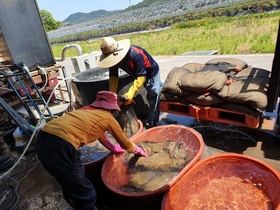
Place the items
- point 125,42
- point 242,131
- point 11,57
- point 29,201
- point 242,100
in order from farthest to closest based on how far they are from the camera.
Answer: point 11,57
point 242,131
point 125,42
point 29,201
point 242,100

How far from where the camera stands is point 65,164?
1.77 metres

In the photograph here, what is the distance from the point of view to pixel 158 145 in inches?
102

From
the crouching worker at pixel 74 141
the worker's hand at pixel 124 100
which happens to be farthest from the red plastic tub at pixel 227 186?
the worker's hand at pixel 124 100

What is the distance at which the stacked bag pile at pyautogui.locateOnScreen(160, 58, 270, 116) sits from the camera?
95.1 inches

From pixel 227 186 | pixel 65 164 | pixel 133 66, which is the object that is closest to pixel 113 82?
pixel 133 66

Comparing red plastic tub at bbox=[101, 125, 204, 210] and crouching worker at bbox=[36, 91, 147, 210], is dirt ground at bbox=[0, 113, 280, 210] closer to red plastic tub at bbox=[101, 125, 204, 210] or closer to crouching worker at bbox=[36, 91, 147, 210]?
red plastic tub at bbox=[101, 125, 204, 210]

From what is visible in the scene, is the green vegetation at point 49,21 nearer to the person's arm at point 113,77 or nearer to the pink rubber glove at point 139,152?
the person's arm at point 113,77

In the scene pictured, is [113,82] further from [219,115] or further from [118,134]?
[219,115]

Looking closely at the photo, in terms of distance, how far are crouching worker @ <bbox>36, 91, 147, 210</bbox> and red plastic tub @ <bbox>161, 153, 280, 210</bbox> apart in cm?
67

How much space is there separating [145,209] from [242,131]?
1946 millimetres

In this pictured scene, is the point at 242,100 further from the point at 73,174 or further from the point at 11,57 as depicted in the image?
the point at 11,57

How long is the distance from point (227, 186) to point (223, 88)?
1152mm

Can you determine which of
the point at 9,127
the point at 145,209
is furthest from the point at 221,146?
the point at 9,127

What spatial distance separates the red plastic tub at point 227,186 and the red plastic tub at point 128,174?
0.09 metres
